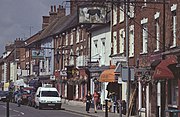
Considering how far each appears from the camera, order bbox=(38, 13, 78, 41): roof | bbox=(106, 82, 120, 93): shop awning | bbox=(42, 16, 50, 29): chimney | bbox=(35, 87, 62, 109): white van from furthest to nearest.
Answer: bbox=(42, 16, 50, 29): chimney < bbox=(38, 13, 78, 41): roof < bbox=(35, 87, 62, 109): white van < bbox=(106, 82, 120, 93): shop awning

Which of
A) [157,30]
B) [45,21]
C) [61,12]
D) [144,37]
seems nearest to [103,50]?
[144,37]

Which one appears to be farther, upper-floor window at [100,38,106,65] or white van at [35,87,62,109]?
white van at [35,87,62,109]

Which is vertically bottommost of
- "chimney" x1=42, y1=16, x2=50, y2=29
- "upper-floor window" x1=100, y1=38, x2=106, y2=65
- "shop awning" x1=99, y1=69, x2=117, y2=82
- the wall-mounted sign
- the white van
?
the white van

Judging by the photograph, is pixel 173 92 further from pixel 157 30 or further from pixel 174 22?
pixel 157 30

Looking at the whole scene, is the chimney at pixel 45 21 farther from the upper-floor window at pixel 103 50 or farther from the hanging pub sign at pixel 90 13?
the hanging pub sign at pixel 90 13

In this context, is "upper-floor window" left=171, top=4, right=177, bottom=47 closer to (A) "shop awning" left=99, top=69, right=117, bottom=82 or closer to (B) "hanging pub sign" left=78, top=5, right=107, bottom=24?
(B) "hanging pub sign" left=78, top=5, right=107, bottom=24

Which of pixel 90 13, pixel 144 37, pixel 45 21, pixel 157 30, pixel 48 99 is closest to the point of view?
pixel 157 30

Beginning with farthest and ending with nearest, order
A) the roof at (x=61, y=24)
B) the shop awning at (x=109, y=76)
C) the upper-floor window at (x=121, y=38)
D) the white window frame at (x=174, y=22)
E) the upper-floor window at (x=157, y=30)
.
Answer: the roof at (x=61, y=24) → the upper-floor window at (x=121, y=38) → the shop awning at (x=109, y=76) → the upper-floor window at (x=157, y=30) → the white window frame at (x=174, y=22)

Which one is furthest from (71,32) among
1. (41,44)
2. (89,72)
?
(41,44)

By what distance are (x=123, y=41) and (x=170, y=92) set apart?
38.5 feet

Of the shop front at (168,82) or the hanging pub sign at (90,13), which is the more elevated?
the hanging pub sign at (90,13)

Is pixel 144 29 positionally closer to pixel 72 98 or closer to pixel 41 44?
pixel 72 98

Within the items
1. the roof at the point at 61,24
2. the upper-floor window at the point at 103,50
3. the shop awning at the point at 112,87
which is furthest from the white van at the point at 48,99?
the roof at the point at 61,24

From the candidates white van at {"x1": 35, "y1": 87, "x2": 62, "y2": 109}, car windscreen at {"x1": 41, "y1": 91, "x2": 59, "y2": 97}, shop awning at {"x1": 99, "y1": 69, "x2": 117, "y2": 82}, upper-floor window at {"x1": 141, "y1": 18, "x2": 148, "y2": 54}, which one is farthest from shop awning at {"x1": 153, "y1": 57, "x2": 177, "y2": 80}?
car windscreen at {"x1": 41, "y1": 91, "x2": 59, "y2": 97}
